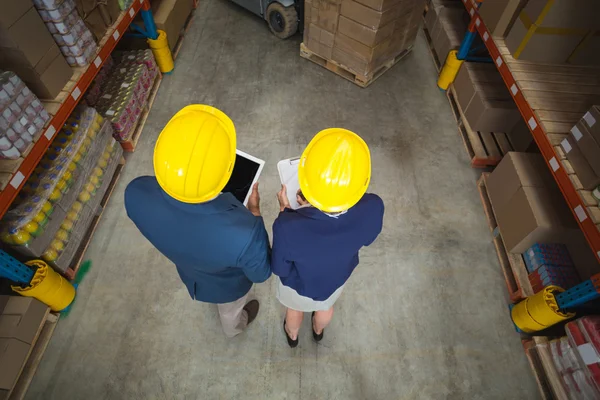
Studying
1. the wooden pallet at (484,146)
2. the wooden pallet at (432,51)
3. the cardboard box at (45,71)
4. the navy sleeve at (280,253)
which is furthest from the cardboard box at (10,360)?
the wooden pallet at (432,51)

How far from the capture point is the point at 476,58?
4508 millimetres

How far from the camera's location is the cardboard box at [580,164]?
2.40m

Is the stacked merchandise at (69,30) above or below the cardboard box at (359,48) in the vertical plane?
above

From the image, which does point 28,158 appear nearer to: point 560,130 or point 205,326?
point 205,326

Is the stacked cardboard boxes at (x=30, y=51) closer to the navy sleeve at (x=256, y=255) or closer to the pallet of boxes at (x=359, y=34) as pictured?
the navy sleeve at (x=256, y=255)

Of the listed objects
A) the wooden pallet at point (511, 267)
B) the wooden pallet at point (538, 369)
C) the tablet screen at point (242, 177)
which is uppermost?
the tablet screen at point (242, 177)

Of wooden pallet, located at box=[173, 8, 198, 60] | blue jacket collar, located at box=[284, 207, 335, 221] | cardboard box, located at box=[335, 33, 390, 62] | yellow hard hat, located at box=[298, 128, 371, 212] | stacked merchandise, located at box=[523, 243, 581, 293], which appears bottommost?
wooden pallet, located at box=[173, 8, 198, 60]

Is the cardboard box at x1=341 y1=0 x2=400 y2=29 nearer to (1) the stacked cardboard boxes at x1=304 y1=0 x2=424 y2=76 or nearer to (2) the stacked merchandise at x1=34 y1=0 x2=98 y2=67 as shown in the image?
(1) the stacked cardboard boxes at x1=304 y1=0 x2=424 y2=76

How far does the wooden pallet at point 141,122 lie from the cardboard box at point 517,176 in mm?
4169

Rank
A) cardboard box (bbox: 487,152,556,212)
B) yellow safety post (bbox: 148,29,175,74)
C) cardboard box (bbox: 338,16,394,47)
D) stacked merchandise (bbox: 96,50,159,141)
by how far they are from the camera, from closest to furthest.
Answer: cardboard box (bbox: 487,152,556,212)
stacked merchandise (bbox: 96,50,159,141)
cardboard box (bbox: 338,16,394,47)
yellow safety post (bbox: 148,29,175,74)

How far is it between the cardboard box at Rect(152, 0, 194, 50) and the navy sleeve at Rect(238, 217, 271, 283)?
14.1 feet

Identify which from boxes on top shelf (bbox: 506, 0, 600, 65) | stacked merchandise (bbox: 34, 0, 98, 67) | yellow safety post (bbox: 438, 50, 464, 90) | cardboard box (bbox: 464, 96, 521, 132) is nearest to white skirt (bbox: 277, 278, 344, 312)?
stacked merchandise (bbox: 34, 0, 98, 67)

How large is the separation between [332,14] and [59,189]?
371 cm

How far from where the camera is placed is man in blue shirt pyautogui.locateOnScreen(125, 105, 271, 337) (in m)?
1.48
